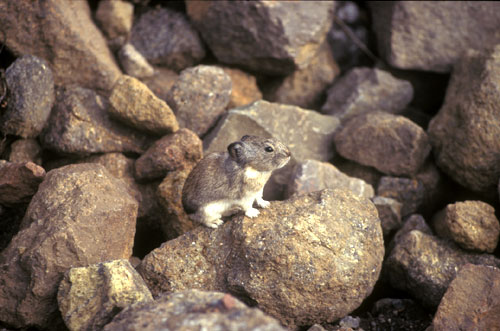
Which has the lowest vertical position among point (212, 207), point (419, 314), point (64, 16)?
point (419, 314)

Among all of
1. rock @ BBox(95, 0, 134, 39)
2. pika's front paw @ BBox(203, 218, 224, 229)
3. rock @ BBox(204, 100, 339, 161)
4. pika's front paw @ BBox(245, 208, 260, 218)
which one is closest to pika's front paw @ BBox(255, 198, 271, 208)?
pika's front paw @ BBox(245, 208, 260, 218)

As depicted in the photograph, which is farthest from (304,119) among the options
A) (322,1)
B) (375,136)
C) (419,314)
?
(419,314)

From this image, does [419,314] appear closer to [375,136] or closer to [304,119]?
[375,136]

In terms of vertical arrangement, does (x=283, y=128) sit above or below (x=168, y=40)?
below

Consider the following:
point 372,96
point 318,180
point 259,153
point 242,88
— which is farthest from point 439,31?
point 259,153

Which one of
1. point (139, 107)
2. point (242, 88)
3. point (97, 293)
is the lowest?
point (97, 293)

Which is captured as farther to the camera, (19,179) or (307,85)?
(307,85)

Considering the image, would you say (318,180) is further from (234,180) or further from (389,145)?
(234,180)
